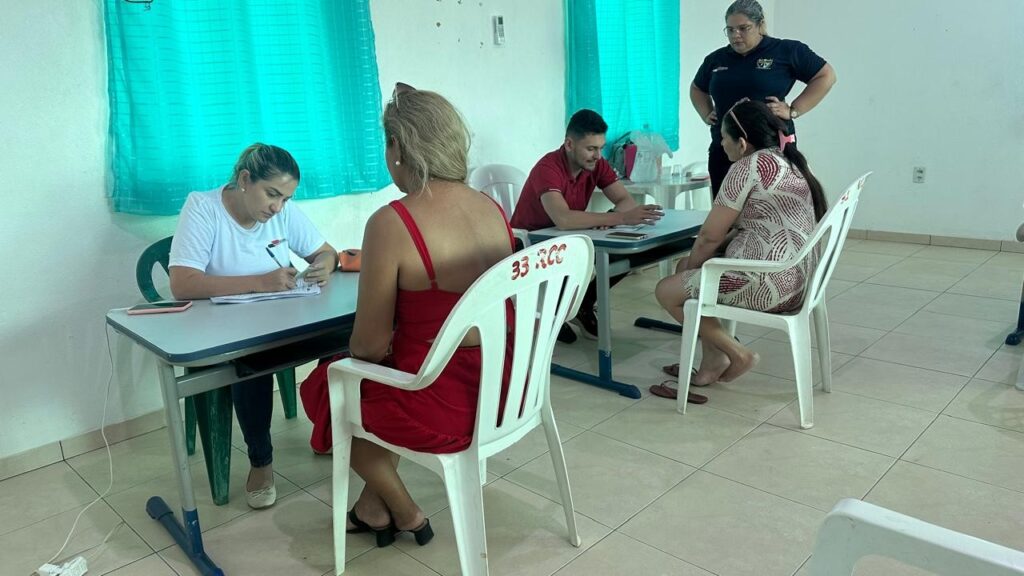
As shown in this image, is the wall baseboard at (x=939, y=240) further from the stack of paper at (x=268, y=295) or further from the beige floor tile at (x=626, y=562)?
the stack of paper at (x=268, y=295)

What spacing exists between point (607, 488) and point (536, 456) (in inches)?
12.3

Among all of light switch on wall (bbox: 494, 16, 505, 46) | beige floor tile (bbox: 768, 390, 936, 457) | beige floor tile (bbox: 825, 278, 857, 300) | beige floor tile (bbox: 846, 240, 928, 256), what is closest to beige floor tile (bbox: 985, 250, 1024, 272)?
beige floor tile (bbox: 846, 240, 928, 256)

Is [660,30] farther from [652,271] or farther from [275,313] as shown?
[275,313]

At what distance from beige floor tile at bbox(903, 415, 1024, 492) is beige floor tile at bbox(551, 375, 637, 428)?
98cm

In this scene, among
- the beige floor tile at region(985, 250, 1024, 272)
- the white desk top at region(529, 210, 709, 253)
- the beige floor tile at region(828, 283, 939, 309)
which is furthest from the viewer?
the beige floor tile at region(985, 250, 1024, 272)

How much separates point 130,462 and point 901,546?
2.45 m

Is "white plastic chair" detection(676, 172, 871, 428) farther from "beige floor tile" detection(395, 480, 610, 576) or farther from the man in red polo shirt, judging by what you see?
"beige floor tile" detection(395, 480, 610, 576)

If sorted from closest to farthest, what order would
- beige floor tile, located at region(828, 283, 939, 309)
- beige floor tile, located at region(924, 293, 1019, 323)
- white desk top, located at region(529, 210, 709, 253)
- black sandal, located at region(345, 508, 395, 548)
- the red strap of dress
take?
the red strap of dress < black sandal, located at region(345, 508, 395, 548) < white desk top, located at region(529, 210, 709, 253) < beige floor tile, located at region(924, 293, 1019, 323) < beige floor tile, located at region(828, 283, 939, 309)

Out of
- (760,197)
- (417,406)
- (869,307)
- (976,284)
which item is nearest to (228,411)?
(417,406)

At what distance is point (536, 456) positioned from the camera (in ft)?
7.75

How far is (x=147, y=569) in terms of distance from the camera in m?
1.85

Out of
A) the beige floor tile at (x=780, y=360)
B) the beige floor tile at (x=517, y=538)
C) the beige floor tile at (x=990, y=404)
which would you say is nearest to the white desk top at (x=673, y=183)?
the beige floor tile at (x=780, y=360)

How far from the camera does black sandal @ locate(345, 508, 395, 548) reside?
1.89 metres

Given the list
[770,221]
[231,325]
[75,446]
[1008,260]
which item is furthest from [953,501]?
[1008,260]
